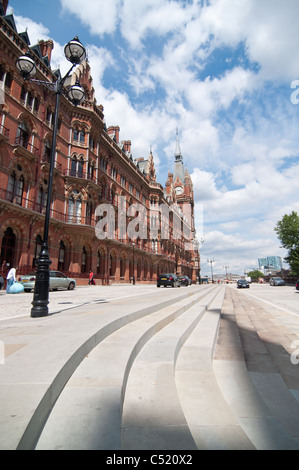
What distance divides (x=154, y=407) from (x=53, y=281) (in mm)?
16564

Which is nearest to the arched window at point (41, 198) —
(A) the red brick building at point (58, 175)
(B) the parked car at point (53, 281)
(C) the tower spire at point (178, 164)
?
(A) the red brick building at point (58, 175)

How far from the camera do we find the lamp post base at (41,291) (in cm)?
562

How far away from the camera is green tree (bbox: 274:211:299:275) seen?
46625 millimetres

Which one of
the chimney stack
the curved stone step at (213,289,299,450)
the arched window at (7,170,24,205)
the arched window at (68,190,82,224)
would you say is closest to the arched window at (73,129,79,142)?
the arched window at (68,190,82,224)

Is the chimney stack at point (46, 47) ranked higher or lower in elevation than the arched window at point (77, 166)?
higher

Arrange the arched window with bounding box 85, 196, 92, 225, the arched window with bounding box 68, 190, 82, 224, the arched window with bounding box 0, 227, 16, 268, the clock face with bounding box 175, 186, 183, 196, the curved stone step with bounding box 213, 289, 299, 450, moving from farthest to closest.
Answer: the clock face with bounding box 175, 186, 183, 196 → the arched window with bounding box 85, 196, 92, 225 → the arched window with bounding box 68, 190, 82, 224 → the arched window with bounding box 0, 227, 16, 268 → the curved stone step with bounding box 213, 289, 299, 450

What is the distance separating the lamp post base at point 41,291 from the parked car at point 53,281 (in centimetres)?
1086

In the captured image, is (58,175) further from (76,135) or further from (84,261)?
(84,261)

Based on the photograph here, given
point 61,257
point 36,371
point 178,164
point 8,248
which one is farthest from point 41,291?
point 178,164

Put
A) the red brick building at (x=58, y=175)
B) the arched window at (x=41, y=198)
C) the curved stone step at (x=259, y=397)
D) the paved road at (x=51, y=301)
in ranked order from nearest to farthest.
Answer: the curved stone step at (x=259, y=397)
the paved road at (x=51, y=301)
the red brick building at (x=58, y=175)
the arched window at (x=41, y=198)

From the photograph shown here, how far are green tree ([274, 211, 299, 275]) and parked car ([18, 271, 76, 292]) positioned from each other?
140 feet

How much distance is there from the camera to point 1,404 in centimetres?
164

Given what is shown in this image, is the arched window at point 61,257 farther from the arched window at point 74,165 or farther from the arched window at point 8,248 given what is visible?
the arched window at point 74,165

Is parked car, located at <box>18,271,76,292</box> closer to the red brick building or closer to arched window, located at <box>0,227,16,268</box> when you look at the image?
the red brick building
